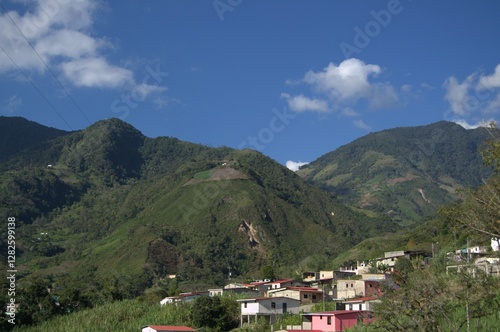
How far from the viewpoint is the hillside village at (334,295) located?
120ft

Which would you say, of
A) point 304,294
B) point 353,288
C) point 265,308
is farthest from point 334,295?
point 265,308

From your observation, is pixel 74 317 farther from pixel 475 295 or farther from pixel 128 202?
pixel 128 202

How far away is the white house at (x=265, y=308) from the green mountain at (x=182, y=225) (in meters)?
38.4

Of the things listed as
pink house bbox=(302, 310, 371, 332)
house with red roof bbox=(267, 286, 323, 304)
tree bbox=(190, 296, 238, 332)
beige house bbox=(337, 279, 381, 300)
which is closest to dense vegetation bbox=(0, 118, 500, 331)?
Answer: tree bbox=(190, 296, 238, 332)

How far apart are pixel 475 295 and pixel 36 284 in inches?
1681

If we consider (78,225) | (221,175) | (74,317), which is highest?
(221,175)

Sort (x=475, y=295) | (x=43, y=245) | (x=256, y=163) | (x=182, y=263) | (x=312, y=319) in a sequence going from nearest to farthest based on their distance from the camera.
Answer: (x=475, y=295) < (x=312, y=319) < (x=182, y=263) < (x=43, y=245) < (x=256, y=163)

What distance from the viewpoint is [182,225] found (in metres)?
128

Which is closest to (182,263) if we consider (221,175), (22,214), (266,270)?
(266,270)

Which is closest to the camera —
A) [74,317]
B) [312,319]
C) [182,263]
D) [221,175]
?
[312,319]

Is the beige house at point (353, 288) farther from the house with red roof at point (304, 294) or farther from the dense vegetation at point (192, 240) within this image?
the dense vegetation at point (192, 240)

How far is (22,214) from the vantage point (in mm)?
160500

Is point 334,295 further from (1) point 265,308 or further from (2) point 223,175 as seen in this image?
(2) point 223,175

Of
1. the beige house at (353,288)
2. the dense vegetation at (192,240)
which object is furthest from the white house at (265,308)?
the beige house at (353,288)
